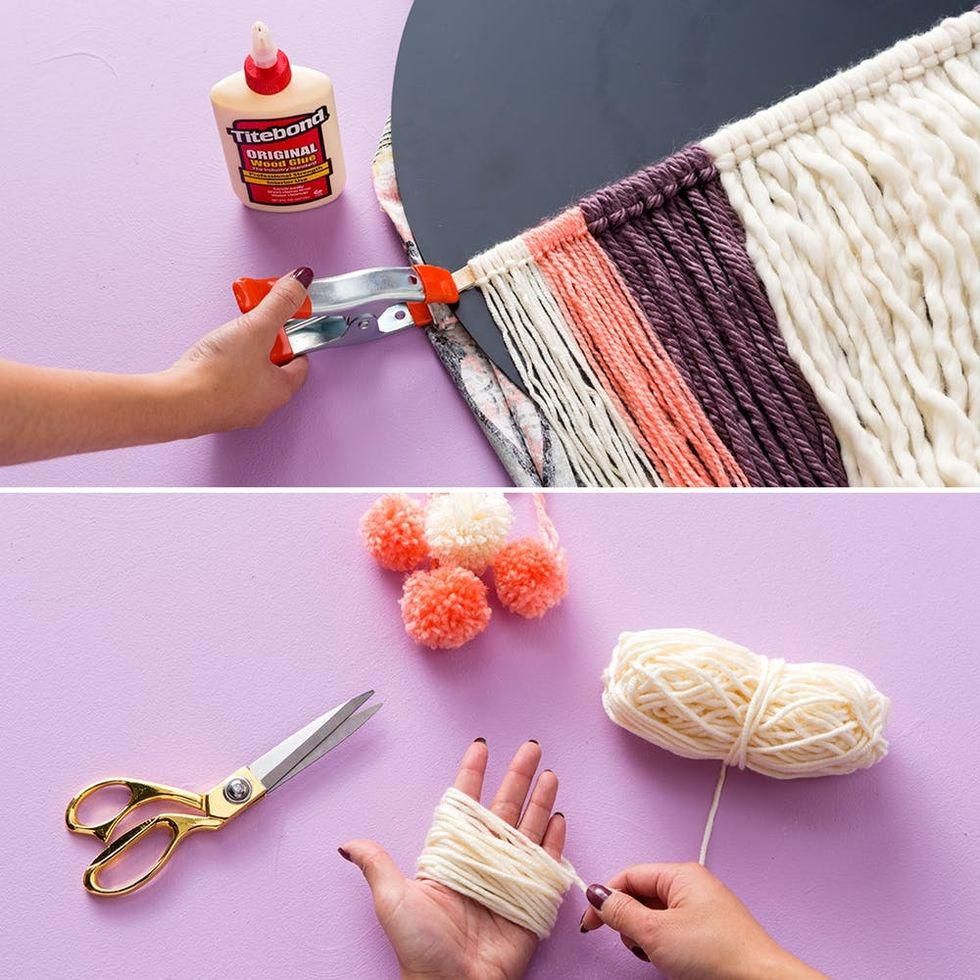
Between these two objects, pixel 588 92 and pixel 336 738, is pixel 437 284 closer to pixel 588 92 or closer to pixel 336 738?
A: pixel 588 92

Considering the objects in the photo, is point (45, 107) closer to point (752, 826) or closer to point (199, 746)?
point (199, 746)

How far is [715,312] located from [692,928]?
550mm

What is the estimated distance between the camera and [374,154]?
4.06ft

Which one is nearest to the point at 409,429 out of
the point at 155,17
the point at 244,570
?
the point at 244,570

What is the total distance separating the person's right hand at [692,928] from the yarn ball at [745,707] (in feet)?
0.37

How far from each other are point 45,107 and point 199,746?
71 centimetres

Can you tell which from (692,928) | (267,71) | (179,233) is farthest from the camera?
(179,233)

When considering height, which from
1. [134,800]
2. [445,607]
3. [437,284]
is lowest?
[134,800]

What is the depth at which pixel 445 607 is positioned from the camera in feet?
3.54

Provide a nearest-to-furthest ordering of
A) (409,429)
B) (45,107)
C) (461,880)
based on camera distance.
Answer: (461,880) < (409,429) < (45,107)

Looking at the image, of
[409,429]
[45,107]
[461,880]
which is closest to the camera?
[461,880]

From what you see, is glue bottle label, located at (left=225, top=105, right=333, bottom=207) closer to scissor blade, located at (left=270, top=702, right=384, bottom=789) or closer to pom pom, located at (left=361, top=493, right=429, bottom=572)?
pom pom, located at (left=361, top=493, right=429, bottom=572)

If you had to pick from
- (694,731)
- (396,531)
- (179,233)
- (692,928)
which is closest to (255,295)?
(179,233)

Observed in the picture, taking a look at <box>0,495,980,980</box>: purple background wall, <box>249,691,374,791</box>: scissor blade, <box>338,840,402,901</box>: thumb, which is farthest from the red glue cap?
<box>338,840,402,901</box>: thumb
